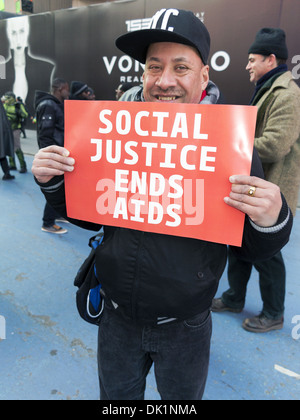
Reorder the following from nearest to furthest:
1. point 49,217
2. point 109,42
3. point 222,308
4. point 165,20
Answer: point 165,20, point 222,308, point 49,217, point 109,42

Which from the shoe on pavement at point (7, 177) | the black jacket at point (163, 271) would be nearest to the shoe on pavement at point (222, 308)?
the black jacket at point (163, 271)

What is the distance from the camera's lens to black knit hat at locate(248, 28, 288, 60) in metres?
1.91

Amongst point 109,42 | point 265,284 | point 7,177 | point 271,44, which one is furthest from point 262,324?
point 109,42

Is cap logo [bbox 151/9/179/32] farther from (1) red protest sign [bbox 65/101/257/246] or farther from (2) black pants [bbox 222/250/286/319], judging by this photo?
(2) black pants [bbox 222/250/286/319]

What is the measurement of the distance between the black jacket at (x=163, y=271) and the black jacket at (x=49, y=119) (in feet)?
8.64

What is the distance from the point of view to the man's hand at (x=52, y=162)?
942 millimetres

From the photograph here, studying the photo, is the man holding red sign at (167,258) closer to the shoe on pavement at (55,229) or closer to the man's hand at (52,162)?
the man's hand at (52,162)

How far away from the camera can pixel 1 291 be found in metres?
2.43

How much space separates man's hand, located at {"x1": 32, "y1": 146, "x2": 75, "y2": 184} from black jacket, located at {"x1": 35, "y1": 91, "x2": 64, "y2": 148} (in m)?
2.47

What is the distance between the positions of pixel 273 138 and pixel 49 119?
2.40 meters

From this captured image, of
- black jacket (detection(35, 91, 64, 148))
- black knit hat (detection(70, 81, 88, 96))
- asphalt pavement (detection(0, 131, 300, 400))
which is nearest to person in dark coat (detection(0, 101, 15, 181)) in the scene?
black jacket (detection(35, 91, 64, 148))

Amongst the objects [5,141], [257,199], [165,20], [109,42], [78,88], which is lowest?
[5,141]

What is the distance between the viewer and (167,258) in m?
0.93

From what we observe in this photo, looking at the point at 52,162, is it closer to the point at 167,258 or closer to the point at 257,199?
the point at 167,258
